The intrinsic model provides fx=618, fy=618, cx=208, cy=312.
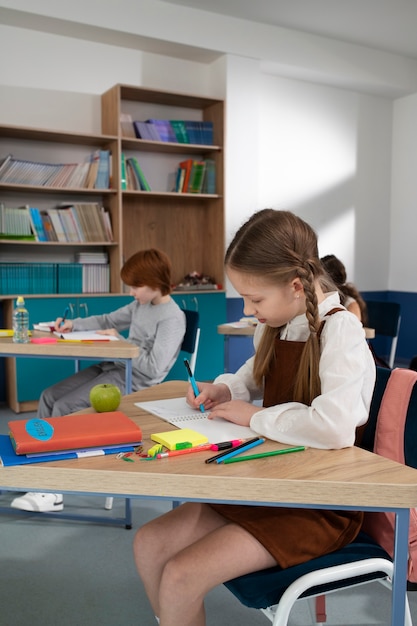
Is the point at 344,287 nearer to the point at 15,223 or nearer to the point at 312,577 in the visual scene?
the point at 15,223

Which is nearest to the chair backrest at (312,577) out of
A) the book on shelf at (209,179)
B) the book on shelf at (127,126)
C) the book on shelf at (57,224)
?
the book on shelf at (57,224)

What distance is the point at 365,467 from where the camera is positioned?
1.13m

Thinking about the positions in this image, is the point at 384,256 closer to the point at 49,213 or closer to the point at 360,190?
the point at 360,190

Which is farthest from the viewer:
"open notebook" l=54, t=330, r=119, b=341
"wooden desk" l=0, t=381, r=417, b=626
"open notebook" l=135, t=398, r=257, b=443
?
"open notebook" l=54, t=330, r=119, b=341

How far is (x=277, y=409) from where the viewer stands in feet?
4.24

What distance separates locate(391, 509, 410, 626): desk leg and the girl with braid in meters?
0.16

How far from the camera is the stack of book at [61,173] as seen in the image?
15.0 feet

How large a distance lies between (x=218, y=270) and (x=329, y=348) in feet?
13.9

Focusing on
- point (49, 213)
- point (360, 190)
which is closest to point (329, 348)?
point (49, 213)

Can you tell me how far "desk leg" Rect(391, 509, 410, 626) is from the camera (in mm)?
1075

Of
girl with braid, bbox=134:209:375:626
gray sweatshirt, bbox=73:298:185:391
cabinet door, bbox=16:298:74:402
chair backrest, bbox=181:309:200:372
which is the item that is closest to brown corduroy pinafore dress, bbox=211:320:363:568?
girl with braid, bbox=134:209:375:626

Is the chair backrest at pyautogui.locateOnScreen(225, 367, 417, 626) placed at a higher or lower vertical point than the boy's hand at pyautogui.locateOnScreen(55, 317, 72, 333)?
lower

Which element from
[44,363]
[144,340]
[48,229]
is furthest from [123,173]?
[144,340]

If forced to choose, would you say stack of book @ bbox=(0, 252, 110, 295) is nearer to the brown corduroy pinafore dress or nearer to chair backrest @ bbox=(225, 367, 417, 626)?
the brown corduroy pinafore dress
